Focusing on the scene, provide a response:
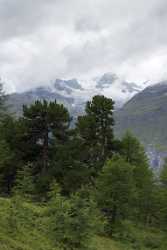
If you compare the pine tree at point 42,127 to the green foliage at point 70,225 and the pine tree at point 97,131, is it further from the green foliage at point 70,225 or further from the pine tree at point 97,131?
the green foliage at point 70,225

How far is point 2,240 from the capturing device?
1905cm

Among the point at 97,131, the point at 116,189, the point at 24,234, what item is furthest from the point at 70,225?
the point at 97,131

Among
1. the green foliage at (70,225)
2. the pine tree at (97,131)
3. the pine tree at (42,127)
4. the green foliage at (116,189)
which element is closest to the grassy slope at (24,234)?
the green foliage at (70,225)

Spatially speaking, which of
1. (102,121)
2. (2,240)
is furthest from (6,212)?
(102,121)

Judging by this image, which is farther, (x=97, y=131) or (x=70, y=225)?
(x=97, y=131)

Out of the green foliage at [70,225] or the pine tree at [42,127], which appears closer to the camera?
the green foliage at [70,225]

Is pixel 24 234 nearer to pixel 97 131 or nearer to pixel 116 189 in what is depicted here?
pixel 116 189

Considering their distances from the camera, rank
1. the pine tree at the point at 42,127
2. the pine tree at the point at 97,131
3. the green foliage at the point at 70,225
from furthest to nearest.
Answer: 1. the pine tree at the point at 97,131
2. the pine tree at the point at 42,127
3. the green foliage at the point at 70,225

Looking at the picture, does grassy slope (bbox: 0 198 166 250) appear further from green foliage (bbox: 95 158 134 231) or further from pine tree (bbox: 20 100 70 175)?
pine tree (bbox: 20 100 70 175)

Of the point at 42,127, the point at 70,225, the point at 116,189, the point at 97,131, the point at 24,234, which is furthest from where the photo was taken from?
the point at 97,131

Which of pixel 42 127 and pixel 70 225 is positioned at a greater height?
pixel 42 127

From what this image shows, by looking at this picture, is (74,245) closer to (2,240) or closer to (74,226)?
(74,226)

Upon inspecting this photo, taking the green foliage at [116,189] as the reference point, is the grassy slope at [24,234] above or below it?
below

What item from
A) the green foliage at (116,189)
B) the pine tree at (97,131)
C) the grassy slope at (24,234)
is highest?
the pine tree at (97,131)
